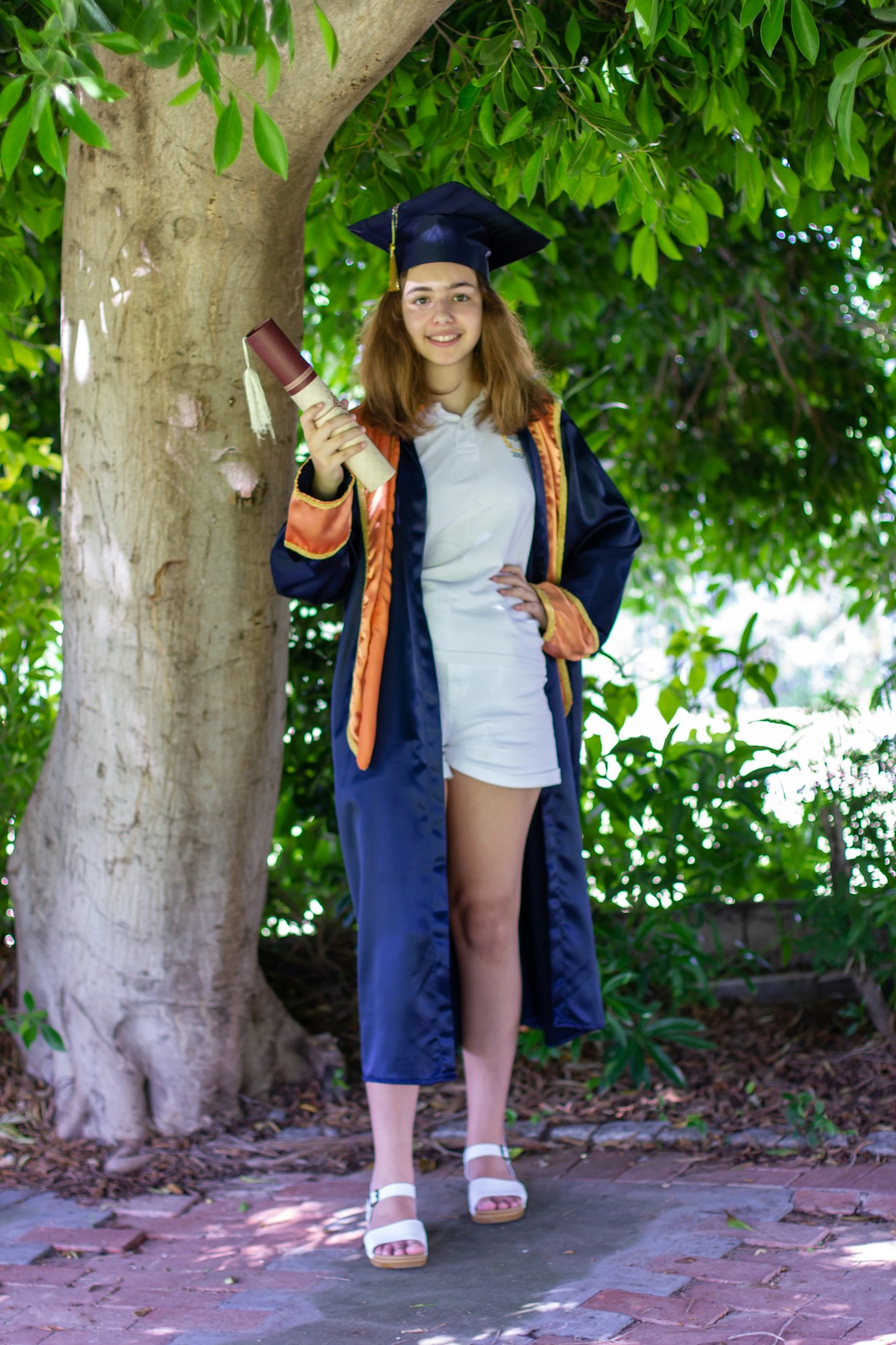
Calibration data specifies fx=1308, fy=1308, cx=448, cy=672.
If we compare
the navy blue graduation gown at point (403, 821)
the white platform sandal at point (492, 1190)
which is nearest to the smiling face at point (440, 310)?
the navy blue graduation gown at point (403, 821)

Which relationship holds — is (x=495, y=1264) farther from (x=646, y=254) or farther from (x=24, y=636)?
(x=24, y=636)

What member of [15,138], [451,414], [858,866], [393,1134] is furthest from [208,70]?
[858,866]

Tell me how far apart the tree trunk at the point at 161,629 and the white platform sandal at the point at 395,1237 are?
84 cm

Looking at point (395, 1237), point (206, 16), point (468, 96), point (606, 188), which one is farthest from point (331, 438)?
point (395, 1237)

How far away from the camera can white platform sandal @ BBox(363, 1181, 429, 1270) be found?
2570 mm

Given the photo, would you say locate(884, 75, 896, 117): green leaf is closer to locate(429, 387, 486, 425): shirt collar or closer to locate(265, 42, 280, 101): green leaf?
locate(429, 387, 486, 425): shirt collar

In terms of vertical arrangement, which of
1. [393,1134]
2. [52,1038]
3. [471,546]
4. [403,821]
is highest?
[471,546]

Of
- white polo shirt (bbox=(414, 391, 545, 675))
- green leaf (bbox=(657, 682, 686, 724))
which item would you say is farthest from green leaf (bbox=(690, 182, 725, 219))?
green leaf (bbox=(657, 682, 686, 724))

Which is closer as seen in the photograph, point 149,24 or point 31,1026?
point 149,24

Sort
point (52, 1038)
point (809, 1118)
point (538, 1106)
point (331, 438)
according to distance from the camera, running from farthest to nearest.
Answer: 1. point (538, 1106)
2. point (52, 1038)
3. point (809, 1118)
4. point (331, 438)

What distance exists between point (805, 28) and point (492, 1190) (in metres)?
2.37

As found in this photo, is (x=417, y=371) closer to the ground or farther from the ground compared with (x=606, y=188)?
closer to the ground

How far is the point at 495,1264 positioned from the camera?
8.36ft

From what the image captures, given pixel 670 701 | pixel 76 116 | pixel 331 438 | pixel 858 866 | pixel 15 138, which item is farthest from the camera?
pixel 670 701
